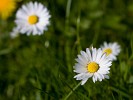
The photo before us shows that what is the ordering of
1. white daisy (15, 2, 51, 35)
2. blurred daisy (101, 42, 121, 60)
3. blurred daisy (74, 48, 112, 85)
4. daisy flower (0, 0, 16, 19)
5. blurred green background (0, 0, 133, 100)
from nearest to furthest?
blurred daisy (74, 48, 112, 85), blurred green background (0, 0, 133, 100), blurred daisy (101, 42, 121, 60), white daisy (15, 2, 51, 35), daisy flower (0, 0, 16, 19)

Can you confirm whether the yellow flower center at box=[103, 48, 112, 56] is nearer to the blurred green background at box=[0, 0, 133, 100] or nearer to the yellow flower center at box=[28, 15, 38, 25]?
the blurred green background at box=[0, 0, 133, 100]

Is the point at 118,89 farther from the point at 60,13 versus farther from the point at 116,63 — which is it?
the point at 60,13

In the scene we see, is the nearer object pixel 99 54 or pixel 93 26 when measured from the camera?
pixel 99 54

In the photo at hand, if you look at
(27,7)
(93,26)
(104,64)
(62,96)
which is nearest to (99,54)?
(104,64)

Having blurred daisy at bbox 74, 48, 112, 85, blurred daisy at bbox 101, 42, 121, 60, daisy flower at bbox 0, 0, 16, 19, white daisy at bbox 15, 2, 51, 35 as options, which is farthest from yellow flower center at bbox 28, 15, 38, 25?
daisy flower at bbox 0, 0, 16, 19

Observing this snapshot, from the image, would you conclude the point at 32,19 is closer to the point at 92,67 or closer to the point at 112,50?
the point at 112,50

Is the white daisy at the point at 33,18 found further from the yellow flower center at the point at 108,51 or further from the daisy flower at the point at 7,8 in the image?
the daisy flower at the point at 7,8
